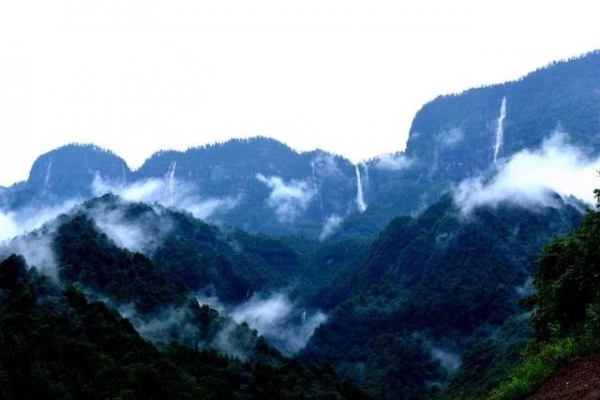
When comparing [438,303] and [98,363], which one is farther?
[438,303]

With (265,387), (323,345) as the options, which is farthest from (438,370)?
(265,387)

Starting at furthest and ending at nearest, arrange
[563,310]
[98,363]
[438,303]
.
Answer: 1. [438,303]
2. [98,363]
3. [563,310]

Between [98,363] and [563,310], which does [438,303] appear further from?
[563,310]

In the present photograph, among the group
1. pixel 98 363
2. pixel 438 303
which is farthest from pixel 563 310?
pixel 438 303

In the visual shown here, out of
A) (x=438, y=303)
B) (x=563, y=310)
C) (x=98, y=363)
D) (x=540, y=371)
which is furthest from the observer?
(x=438, y=303)

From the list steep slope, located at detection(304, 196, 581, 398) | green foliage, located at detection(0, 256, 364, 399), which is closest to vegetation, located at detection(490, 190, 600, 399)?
green foliage, located at detection(0, 256, 364, 399)

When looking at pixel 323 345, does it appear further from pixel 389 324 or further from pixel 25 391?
pixel 25 391

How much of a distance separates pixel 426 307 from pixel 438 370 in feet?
87.3

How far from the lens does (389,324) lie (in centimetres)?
17400

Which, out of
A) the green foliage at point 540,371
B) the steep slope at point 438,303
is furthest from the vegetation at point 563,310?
the steep slope at point 438,303

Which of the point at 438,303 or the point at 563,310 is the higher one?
the point at 563,310

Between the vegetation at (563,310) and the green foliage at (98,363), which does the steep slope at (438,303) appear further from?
the vegetation at (563,310)

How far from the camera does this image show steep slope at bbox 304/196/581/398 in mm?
151125

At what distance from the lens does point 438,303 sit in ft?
559
